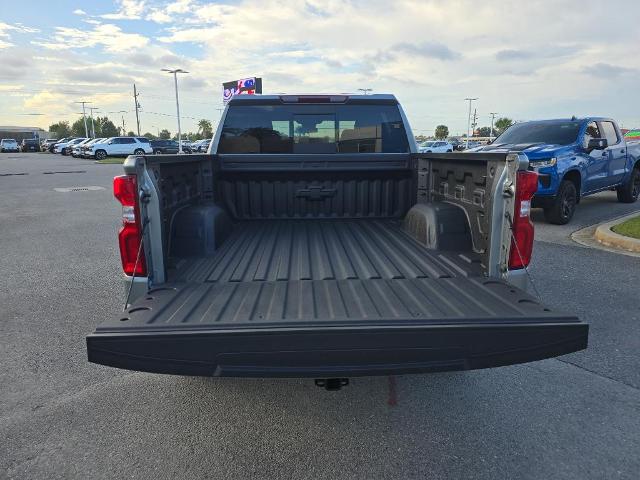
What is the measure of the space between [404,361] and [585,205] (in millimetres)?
12029

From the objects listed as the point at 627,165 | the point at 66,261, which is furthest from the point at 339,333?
the point at 627,165

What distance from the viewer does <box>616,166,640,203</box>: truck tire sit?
465 inches

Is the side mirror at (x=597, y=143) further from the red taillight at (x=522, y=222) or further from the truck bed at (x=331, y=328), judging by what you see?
the truck bed at (x=331, y=328)

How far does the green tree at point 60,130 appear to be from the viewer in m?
129

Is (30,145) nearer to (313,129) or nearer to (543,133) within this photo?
(543,133)

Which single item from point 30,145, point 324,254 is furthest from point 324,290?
point 30,145

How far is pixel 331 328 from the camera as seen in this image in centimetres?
206

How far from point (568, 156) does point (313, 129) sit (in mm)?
6275

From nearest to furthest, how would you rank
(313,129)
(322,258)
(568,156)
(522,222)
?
1. (522,222)
2. (322,258)
3. (313,129)
4. (568,156)

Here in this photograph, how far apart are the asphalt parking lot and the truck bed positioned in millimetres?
771

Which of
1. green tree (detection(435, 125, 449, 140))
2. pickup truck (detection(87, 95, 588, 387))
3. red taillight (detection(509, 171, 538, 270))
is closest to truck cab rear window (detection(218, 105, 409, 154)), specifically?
pickup truck (detection(87, 95, 588, 387))

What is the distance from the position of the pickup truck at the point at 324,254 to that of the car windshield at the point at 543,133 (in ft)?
19.9

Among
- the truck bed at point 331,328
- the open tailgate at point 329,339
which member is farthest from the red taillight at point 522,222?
the open tailgate at point 329,339

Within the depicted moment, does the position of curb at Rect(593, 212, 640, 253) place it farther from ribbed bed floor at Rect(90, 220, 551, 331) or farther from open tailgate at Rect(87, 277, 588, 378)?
open tailgate at Rect(87, 277, 588, 378)
